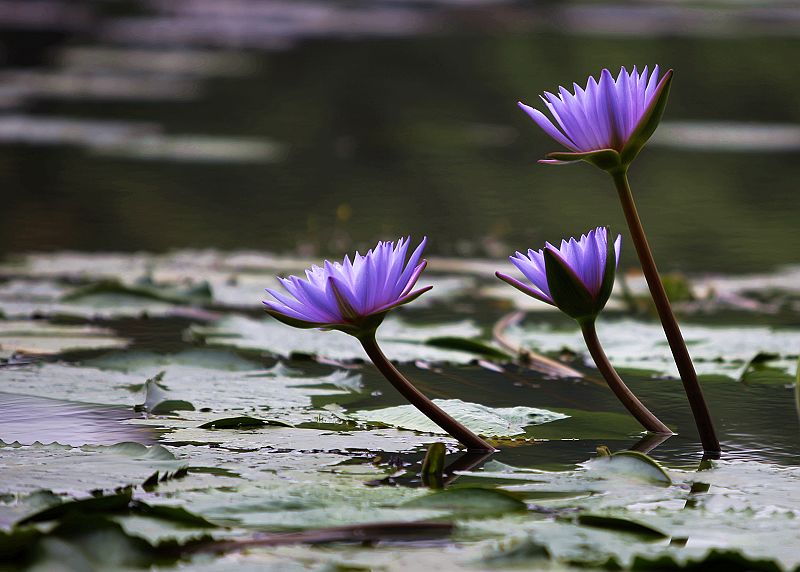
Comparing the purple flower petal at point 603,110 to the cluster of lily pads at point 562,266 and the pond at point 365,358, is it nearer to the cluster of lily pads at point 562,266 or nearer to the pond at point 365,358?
the cluster of lily pads at point 562,266

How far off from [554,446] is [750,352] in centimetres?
62

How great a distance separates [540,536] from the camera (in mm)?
948

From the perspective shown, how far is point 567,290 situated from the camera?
1153mm

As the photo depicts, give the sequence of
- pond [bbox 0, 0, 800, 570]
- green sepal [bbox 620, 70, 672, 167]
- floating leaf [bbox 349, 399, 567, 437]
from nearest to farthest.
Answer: pond [bbox 0, 0, 800, 570]
green sepal [bbox 620, 70, 672, 167]
floating leaf [bbox 349, 399, 567, 437]

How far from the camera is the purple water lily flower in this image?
112 centimetres

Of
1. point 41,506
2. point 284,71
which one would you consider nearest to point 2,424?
point 41,506

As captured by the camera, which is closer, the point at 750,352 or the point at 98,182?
the point at 750,352

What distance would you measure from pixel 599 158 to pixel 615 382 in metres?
0.23

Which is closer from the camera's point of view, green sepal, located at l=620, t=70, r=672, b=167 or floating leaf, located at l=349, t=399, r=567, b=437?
green sepal, located at l=620, t=70, r=672, b=167

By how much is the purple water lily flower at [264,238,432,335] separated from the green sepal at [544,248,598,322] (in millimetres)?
119

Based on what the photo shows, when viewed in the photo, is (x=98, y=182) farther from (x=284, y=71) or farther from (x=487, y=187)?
(x=284, y=71)

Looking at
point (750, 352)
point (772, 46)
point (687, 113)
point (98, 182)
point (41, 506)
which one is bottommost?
point (41, 506)

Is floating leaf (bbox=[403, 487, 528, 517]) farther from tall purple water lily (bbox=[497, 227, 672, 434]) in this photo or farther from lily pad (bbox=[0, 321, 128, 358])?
lily pad (bbox=[0, 321, 128, 358])

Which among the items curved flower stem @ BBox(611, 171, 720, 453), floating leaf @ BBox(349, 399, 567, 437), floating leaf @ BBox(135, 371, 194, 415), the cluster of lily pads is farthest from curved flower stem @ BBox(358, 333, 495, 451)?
floating leaf @ BBox(135, 371, 194, 415)
